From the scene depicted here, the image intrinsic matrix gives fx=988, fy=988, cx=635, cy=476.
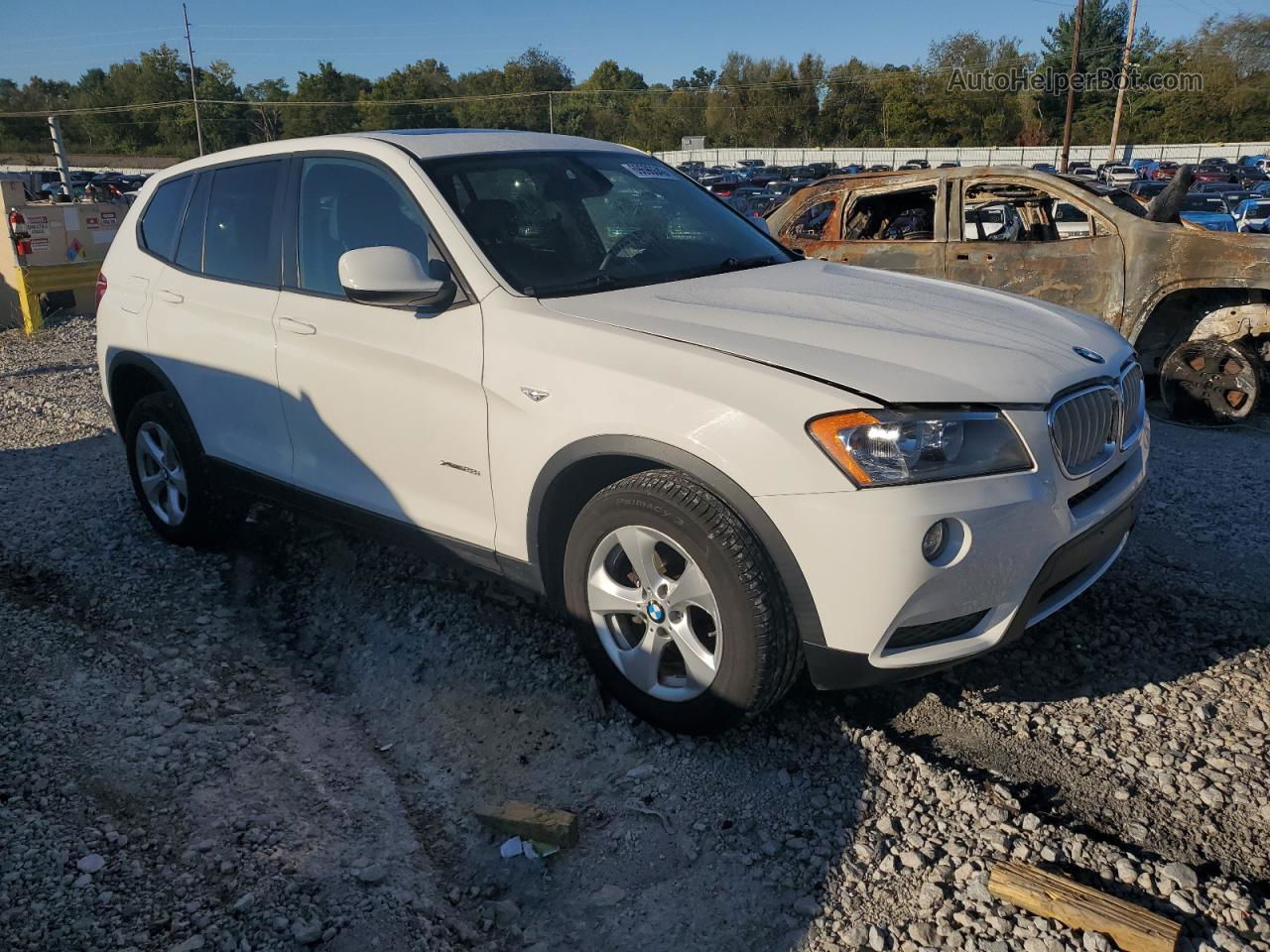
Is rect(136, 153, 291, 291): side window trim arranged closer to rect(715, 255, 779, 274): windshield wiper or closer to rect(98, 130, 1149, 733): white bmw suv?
rect(98, 130, 1149, 733): white bmw suv

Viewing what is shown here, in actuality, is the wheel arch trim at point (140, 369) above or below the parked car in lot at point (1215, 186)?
above

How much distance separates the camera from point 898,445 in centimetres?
251

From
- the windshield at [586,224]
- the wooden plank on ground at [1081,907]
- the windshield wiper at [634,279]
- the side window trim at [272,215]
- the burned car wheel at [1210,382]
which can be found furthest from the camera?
the burned car wheel at [1210,382]

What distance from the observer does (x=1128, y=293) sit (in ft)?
23.3

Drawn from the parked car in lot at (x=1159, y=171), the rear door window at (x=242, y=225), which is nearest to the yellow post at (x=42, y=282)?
the rear door window at (x=242, y=225)

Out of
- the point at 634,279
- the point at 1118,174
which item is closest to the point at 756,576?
the point at 634,279

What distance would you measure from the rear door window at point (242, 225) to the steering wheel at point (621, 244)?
137 cm

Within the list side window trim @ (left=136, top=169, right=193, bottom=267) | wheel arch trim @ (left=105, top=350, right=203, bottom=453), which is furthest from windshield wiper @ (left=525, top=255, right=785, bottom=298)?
side window trim @ (left=136, top=169, right=193, bottom=267)

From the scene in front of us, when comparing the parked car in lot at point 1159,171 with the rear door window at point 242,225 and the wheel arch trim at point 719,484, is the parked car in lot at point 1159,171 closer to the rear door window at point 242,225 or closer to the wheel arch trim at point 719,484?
the rear door window at point 242,225

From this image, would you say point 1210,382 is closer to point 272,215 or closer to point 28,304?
point 272,215

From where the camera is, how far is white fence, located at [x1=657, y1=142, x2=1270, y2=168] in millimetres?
54750

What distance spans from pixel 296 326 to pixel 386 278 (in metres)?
0.80

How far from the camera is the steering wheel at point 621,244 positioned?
11.6 feet

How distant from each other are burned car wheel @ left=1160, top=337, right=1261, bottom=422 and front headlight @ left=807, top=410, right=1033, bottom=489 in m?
5.26
